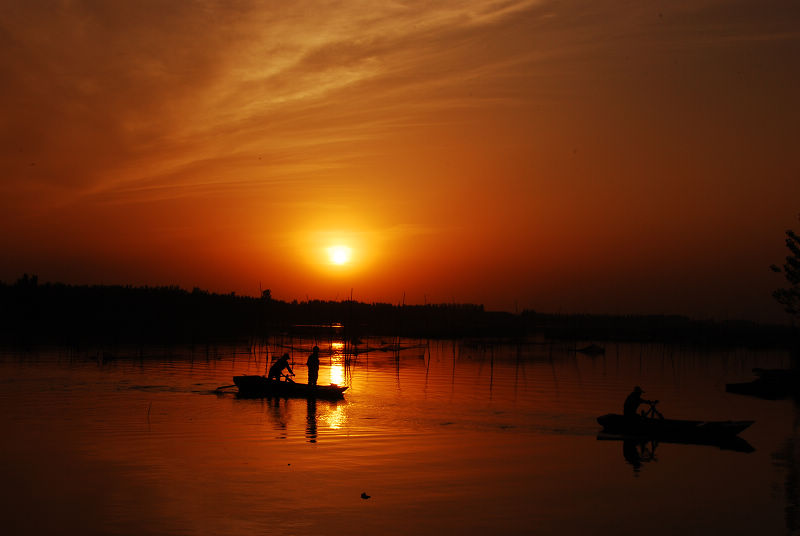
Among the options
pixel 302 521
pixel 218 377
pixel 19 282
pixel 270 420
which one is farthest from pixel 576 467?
pixel 19 282

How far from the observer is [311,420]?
66.2 feet

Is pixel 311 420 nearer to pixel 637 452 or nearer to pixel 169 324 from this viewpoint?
pixel 637 452

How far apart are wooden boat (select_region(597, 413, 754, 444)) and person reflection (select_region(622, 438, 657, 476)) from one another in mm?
265

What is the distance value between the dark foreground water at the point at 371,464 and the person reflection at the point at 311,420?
0.26ft

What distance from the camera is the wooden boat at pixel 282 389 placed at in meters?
23.9

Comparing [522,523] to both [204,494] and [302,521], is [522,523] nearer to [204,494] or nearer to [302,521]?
[302,521]

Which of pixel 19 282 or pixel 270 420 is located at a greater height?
pixel 19 282

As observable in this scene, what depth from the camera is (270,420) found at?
20.2 metres

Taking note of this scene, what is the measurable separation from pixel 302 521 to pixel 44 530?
3559 millimetres

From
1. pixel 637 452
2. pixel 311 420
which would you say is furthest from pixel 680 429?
pixel 311 420

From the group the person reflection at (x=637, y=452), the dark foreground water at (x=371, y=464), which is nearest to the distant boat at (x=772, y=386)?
the dark foreground water at (x=371, y=464)

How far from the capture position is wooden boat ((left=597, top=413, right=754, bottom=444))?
1770 centimetres

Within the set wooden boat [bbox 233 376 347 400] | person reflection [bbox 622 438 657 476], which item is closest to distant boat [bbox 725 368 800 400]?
person reflection [bbox 622 438 657 476]

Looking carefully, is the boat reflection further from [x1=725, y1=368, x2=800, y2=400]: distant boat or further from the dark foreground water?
[x1=725, y1=368, x2=800, y2=400]: distant boat
